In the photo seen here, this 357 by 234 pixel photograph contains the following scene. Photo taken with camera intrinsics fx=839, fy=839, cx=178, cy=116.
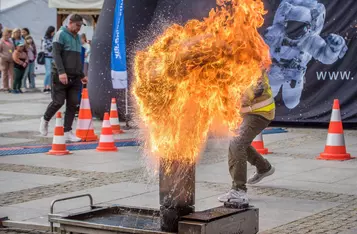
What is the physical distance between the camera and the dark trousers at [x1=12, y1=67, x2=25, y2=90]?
25.0m

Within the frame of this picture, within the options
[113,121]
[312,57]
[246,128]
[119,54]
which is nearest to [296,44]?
[312,57]

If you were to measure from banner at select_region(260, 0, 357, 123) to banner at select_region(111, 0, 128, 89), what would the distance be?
2.68 m

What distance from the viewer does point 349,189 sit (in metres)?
9.46

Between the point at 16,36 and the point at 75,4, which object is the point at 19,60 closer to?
the point at 16,36

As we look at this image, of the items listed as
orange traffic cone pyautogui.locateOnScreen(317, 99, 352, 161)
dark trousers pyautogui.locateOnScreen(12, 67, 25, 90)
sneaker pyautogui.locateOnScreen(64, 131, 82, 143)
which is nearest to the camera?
orange traffic cone pyautogui.locateOnScreen(317, 99, 352, 161)

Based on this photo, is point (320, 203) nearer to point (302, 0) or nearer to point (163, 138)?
point (163, 138)

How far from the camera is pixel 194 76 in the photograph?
6.06m

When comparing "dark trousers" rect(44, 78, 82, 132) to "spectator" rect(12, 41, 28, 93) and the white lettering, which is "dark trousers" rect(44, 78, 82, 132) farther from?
"spectator" rect(12, 41, 28, 93)

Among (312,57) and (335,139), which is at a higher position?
(312,57)

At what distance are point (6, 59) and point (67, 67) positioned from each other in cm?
1261

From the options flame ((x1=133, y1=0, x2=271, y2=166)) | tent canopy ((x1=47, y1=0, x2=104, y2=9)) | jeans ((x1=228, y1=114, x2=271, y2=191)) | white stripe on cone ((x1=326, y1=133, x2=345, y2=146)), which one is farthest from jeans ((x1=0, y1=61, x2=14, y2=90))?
flame ((x1=133, y1=0, x2=271, y2=166))

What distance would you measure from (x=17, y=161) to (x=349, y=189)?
4.69m

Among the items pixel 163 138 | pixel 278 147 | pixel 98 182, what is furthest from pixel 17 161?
pixel 163 138

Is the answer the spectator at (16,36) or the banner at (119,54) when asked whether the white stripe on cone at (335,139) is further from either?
the spectator at (16,36)
